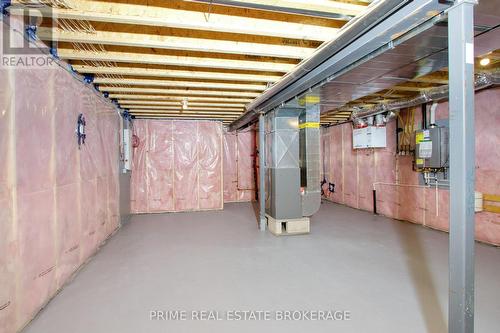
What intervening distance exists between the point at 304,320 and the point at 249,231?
2.49m

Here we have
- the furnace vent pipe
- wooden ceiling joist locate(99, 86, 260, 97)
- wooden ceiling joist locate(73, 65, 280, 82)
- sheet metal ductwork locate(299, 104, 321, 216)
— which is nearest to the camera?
wooden ceiling joist locate(73, 65, 280, 82)

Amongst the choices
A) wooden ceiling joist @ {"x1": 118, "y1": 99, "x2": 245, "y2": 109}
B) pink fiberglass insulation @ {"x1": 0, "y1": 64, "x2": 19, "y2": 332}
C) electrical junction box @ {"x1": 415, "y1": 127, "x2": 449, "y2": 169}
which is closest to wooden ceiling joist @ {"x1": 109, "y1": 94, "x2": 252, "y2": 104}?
wooden ceiling joist @ {"x1": 118, "y1": 99, "x2": 245, "y2": 109}

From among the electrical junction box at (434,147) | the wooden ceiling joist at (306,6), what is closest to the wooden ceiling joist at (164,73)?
the wooden ceiling joist at (306,6)

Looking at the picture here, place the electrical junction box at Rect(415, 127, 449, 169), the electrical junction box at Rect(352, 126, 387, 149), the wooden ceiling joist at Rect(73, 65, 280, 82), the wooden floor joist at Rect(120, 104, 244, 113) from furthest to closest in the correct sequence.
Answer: the electrical junction box at Rect(352, 126, 387, 149) → the wooden floor joist at Rect(120, 104, 244, 113) → the electrical junction box at Rect(415, 127, 449, 169) → the wooden ceiling joist at Rect(73, 65, 280, 82)

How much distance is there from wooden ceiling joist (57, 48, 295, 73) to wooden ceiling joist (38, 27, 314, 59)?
276 millimetres

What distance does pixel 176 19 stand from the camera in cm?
191

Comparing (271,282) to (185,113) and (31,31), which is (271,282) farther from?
(185,113)

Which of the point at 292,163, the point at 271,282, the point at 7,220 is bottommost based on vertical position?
the point at 271,282

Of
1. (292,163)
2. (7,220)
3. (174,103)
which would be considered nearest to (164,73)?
(174,103)

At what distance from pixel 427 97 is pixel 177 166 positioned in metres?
5.12

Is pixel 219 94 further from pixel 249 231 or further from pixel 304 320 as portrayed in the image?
pixel 304 320

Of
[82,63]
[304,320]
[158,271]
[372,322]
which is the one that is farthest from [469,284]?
[82,63]

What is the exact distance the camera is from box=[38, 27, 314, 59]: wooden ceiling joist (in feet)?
6.89

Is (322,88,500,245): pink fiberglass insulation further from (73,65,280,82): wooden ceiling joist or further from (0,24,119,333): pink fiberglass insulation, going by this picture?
(0,24,119,333): pink fiberglass insulation
